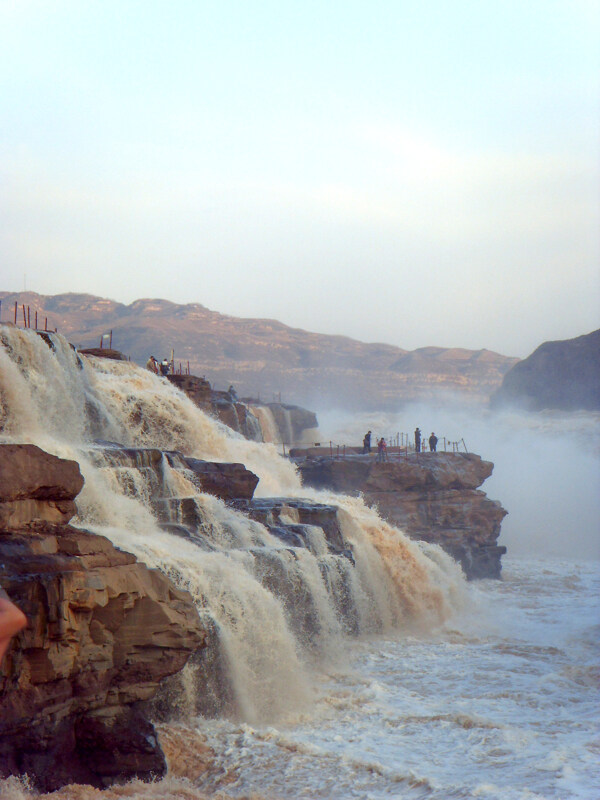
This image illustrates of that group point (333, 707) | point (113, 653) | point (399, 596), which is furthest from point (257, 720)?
point (399, 596)

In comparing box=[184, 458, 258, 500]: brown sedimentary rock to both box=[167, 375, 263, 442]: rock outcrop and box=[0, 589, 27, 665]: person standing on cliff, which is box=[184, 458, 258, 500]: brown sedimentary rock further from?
box=[0, 589, 27, 665]: person standing on cliff

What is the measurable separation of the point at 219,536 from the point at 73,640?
6574 mm

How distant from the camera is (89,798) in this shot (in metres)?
8.55

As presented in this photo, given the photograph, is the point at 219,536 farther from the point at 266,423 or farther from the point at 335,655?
the point at 266,423

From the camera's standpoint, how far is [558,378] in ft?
271

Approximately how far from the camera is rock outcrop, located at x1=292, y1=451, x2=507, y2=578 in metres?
29.1

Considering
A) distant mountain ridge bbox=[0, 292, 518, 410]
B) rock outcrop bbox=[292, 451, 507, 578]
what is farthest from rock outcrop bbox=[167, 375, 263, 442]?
distant mountain ridge bbox=[0, 292, 518, 410]

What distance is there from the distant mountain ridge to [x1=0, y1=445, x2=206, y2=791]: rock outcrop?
3241 inches

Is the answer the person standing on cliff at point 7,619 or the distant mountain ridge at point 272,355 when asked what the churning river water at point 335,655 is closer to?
the person standing on cliff at point 7,619

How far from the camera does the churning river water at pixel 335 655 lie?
9.89 meters

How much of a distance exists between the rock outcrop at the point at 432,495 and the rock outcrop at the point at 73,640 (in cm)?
1888

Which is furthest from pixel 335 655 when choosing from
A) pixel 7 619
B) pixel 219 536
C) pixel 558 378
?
pixel 558 378

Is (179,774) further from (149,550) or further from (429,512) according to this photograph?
(429,512)

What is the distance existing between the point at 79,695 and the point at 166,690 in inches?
95.1
